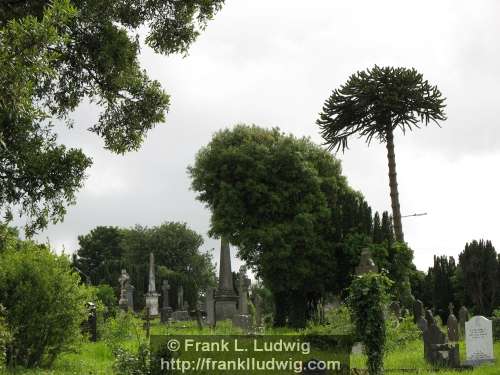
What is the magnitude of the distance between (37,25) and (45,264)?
24.2 feet

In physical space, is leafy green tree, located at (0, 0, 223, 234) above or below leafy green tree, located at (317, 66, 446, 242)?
below

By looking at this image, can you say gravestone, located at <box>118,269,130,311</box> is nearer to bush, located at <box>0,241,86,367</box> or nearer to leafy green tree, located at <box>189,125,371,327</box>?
leafy green tree, located at <box>189,125,371,327</box>

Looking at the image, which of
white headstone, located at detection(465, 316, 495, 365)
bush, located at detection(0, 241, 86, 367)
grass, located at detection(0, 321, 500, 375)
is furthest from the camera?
white headstone, located at detection(465, 316, 495, 365)

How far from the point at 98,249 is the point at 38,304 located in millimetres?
54110

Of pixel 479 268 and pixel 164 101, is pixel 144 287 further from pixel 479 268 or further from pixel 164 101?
pixel 164 101

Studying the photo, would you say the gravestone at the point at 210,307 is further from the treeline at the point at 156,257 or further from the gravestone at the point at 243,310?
the treeline at the point at 156,257

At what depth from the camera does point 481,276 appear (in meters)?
33.8

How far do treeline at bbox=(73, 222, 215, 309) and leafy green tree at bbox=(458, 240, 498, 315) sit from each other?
28.6m

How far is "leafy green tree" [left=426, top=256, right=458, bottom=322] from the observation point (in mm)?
37062

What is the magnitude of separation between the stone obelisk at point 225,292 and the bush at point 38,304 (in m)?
19.9

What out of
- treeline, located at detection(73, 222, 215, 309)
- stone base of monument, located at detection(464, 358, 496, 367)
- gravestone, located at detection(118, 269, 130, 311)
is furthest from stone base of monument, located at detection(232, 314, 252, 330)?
treeline, located at detection(73, 222, 215, 309)

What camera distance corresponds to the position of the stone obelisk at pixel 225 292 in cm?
3384

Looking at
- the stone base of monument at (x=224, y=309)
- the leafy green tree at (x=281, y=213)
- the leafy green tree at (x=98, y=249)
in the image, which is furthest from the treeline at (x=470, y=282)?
the leafy green tree at (x=98, y=249)

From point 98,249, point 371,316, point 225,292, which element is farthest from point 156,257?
point 371,316
